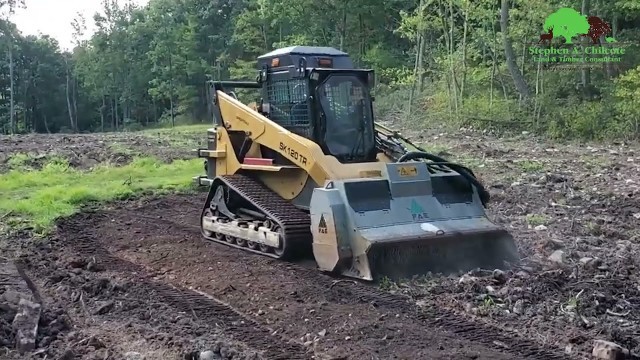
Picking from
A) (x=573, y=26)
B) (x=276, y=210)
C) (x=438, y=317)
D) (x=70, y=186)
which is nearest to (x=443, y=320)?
(x=438, y=317)

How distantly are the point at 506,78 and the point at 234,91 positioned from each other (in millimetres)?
15380

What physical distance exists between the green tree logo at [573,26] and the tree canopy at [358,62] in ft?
0.42

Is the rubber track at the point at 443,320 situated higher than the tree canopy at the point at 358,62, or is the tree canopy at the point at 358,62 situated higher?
the tree canopy at the point at 358,62

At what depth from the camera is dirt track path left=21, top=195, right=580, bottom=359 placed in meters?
5.13

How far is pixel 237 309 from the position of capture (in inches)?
246

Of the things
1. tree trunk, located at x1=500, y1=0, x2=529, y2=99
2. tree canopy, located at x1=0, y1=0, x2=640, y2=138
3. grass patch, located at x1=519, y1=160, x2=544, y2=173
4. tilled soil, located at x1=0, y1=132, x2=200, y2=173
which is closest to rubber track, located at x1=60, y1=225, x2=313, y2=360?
grass patch, located at x1=519, y1=160, x2=544, y2=173

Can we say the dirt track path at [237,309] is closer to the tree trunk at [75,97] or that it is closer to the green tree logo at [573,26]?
the green tree logo at [573,26]

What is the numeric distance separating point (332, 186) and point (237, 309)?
163 centimetres

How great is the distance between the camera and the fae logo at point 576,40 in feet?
64.8

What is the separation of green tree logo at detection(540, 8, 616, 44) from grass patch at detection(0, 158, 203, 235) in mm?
10130

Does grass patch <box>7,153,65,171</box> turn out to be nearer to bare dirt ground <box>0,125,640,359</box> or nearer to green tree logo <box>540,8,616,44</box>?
bare dirt ground <box>0,125,640,359</box>

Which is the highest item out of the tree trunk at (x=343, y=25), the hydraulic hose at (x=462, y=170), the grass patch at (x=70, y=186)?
the tree trunk at (x=343, y=25)

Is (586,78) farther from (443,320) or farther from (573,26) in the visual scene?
A: (443,320)

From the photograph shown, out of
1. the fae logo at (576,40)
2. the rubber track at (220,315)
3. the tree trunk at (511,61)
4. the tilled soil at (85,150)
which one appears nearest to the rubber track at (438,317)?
the rubber track at (220,315)
